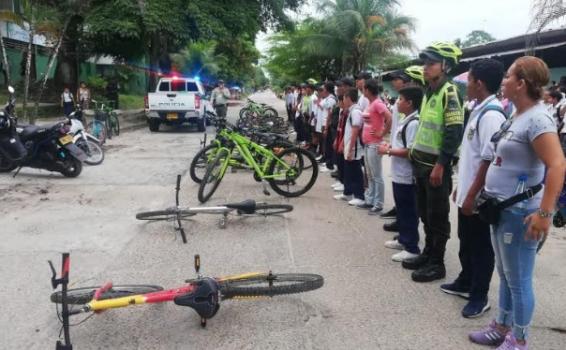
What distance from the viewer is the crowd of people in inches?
105

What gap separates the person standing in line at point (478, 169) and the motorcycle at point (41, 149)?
703 cm

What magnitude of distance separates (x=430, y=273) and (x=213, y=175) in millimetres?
3622

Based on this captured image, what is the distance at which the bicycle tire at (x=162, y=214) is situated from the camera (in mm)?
5719

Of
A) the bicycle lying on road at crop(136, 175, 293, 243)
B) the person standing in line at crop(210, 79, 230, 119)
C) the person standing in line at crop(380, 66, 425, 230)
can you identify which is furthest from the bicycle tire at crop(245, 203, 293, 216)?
the person standing in line at crop(210, 79, 230, 119)

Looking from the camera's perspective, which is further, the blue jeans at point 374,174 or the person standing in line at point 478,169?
the blue jeans at point 374,174

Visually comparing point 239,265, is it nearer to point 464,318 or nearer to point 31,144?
point 464,318

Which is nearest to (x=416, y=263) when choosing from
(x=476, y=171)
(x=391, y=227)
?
(x=391, y=227)

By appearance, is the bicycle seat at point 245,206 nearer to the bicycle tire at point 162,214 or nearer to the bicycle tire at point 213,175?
the bicycle tire at point 162,214

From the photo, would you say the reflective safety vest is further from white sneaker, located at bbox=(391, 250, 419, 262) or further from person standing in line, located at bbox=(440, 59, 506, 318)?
white sneaker, located at bbox=(391, 250, 419, 262)

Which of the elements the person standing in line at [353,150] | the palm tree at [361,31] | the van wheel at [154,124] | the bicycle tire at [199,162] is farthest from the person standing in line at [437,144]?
the palm tree at [361,31]

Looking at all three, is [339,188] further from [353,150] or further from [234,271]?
[234,271]

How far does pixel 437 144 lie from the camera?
161 inches

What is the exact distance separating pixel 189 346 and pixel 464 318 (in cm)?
188

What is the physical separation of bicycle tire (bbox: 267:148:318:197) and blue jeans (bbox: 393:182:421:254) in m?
2.78
